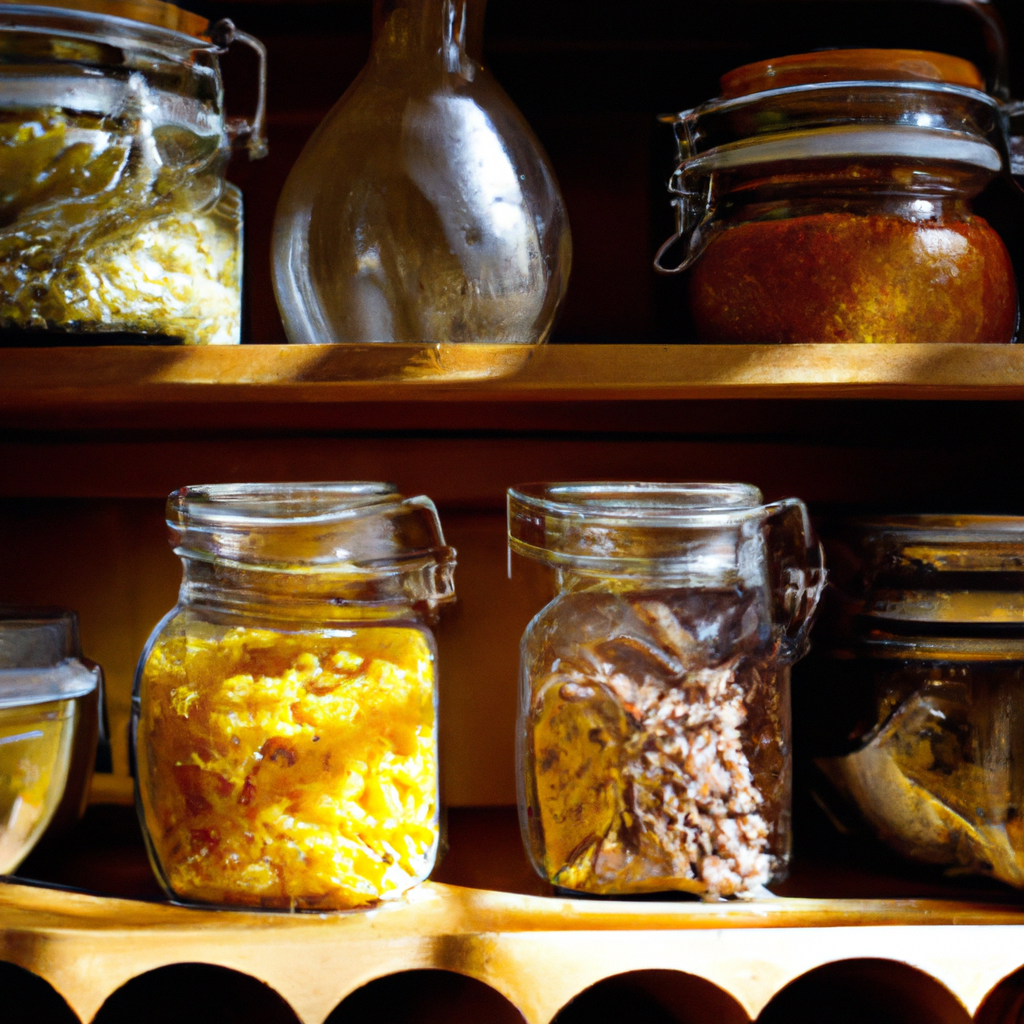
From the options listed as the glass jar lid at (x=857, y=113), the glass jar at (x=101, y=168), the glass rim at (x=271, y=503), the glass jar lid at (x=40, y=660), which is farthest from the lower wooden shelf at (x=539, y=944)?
the glass jar lid at (x=857, y=113)

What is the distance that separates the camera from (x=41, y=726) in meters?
0.52

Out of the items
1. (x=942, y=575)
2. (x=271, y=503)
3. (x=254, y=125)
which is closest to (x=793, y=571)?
(x=942, y=575)

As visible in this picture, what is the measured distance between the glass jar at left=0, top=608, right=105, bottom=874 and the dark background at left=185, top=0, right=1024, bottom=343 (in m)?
0.28

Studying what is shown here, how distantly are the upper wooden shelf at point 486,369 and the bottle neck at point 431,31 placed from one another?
0.71ft

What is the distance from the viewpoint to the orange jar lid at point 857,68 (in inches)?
19.7

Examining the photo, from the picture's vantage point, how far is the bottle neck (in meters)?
0.53

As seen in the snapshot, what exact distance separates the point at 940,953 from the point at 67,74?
2.19 feet

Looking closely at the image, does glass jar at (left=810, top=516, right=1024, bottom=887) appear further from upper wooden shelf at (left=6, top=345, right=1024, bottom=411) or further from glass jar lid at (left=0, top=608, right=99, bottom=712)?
glass jar lid at (left=0, top=608, right=99, bottom=712)

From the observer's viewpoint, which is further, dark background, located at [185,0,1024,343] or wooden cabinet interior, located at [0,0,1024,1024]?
dark background, located at [185,0,1024,343]

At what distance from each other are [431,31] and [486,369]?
0.81 ft

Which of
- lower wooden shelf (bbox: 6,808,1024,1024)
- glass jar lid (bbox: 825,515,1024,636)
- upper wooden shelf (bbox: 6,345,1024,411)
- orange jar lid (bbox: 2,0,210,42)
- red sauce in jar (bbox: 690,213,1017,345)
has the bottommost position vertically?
lower wooden shelf (bbox: 6,808,1024,1024)

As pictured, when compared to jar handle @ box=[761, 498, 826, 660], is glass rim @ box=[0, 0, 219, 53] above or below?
above

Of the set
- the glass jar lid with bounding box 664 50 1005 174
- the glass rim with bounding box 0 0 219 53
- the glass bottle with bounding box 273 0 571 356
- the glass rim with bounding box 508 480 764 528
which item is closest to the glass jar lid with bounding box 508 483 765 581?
the glass rim with bounding box 508 480 764 528

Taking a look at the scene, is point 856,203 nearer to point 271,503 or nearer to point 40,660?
point 271,503
